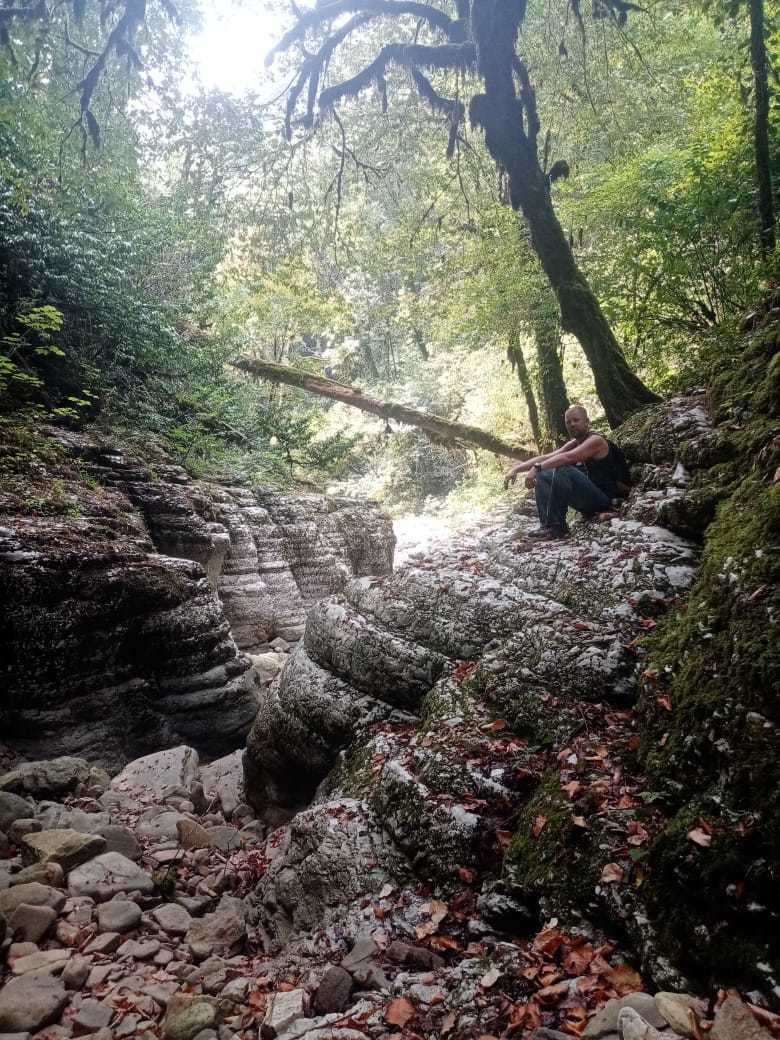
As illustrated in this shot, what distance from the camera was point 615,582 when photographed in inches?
182

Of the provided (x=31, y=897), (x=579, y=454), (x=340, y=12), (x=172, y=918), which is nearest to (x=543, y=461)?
(x=579, y=454)

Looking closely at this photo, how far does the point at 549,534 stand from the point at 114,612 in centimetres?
511

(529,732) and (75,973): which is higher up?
(529,732)

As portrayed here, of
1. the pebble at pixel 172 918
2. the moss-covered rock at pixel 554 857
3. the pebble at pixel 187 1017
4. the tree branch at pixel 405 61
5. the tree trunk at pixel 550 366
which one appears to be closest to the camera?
the moss-covered rock at pixel 554 857

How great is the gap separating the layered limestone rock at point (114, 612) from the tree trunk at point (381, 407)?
7689 millimetres

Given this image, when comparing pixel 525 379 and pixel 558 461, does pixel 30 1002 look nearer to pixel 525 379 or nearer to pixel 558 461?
pixel 558 461

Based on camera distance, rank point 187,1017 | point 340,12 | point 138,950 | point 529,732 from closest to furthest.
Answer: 1. point 187,1017
2. point 138,950
3. point 529,732
4. point 340,12

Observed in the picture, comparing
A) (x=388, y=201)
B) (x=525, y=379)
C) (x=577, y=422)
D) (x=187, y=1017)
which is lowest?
(x=187, y=1017)

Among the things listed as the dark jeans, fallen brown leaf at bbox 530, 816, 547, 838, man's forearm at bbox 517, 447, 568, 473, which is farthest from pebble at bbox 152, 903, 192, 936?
man's forearm at bbox 517, 447, 568, 473

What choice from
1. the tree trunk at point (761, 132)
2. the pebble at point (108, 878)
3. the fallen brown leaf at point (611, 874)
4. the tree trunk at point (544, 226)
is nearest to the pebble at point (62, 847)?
the pebble at point (108, 878)

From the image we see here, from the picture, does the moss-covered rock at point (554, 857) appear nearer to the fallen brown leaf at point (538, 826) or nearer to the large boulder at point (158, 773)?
the fallen brown leaf at point (538, 826)

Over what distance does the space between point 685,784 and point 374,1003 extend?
193 centimetres

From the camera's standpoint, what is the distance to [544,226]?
798 centimetres

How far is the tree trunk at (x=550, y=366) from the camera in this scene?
33.0 feet
